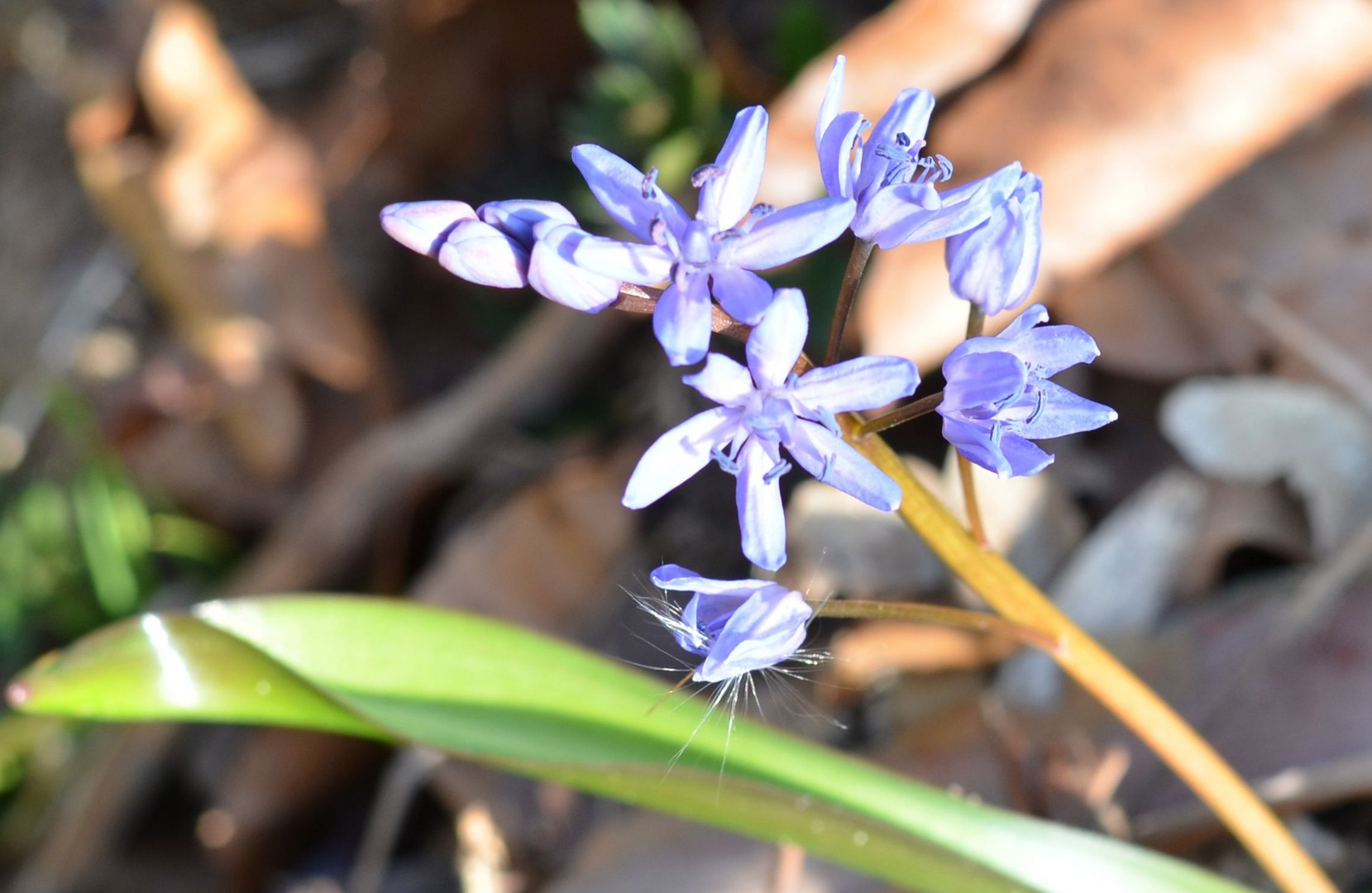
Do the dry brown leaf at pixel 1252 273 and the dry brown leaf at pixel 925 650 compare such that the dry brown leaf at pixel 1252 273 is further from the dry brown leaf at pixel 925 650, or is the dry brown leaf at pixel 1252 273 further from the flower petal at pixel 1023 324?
the flower petal at pixel 1023 324

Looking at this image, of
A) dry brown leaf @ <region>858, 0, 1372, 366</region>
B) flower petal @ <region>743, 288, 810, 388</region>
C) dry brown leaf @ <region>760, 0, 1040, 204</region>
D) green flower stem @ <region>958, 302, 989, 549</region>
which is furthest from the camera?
dry brown leaf @ <region>760, 0, 1040, 204</region>

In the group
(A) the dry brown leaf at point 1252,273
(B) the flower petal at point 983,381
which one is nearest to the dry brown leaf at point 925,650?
(A) the dry brown leaf at point 1252,273

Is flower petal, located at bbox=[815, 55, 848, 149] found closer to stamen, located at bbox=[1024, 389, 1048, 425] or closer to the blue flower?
stamen, located at bbox=[1024, 389, 1048, 425]

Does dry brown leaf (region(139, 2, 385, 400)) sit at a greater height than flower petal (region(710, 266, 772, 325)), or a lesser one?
lesser

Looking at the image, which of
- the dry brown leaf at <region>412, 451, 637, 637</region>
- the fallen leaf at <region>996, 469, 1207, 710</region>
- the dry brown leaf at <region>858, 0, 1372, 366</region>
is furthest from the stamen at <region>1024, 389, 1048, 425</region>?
the dry brown leaf at <region>412, 451, 637, 637</region>

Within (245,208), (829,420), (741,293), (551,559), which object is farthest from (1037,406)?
(245,208)

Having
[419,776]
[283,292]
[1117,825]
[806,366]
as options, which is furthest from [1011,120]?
[283,292]
